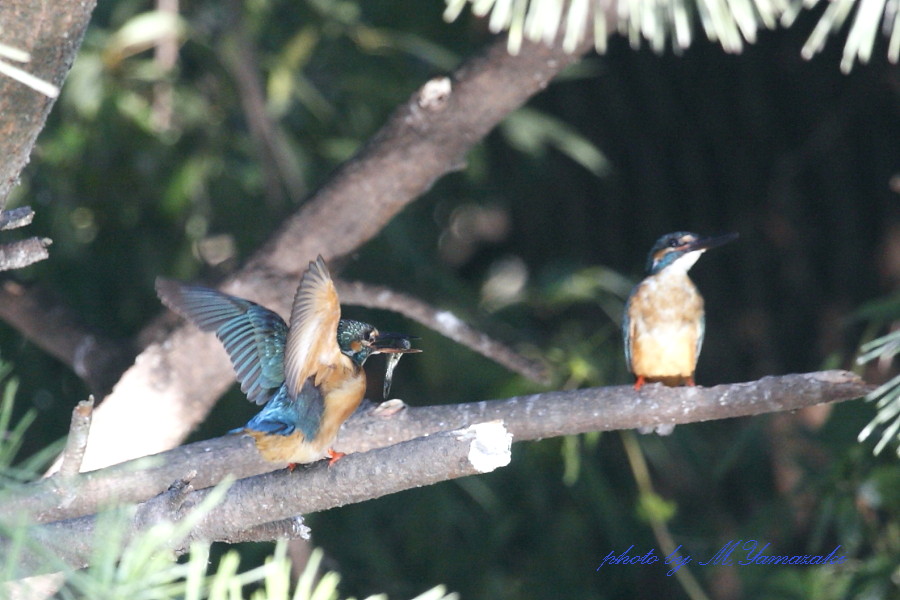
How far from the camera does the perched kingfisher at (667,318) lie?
234 cm

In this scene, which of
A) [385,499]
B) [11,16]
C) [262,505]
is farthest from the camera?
[385,499]

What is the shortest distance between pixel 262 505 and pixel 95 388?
3.24 feet

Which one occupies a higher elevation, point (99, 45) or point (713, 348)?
point (99, 45)

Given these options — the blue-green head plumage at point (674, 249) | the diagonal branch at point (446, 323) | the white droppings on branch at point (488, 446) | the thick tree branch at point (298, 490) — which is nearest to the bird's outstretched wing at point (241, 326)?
the diagonal branch at point (446, 323)

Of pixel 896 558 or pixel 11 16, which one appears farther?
pixel 896 558

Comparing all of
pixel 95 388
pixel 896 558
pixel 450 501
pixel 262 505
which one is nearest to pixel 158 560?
pixel 262 505

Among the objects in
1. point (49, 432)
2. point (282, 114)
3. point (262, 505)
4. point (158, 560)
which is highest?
point (282, 114)

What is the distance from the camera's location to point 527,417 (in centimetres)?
163

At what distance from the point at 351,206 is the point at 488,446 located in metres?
1.00

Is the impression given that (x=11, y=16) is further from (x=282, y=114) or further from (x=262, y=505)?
(x=282, y=114)

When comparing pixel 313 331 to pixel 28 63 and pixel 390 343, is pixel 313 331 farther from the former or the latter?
pixel 28 63

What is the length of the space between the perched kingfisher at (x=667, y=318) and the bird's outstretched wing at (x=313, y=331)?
82cm

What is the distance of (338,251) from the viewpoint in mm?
2090

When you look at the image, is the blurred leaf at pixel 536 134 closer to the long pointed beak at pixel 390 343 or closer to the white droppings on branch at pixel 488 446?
the long pointed beak at pixel 390 343
